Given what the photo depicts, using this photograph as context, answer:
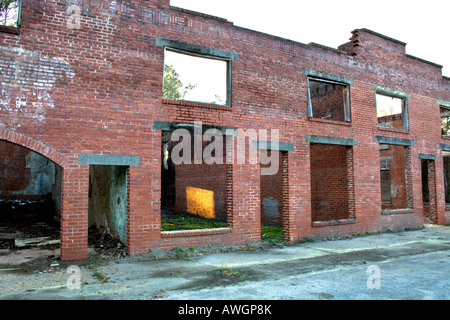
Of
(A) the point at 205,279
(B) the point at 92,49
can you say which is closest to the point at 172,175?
(B) the point at 92,49

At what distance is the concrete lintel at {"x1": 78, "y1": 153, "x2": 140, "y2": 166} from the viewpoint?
274 inches

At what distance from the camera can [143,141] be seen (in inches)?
299

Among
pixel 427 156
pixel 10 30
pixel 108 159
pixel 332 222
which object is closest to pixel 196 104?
pixel 108 159

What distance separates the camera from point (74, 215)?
6785mm

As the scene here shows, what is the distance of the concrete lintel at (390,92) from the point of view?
39.0 feet

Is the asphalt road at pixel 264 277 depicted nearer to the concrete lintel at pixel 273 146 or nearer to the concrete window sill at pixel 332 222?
Result: the concrete window sill at pixel 332 222

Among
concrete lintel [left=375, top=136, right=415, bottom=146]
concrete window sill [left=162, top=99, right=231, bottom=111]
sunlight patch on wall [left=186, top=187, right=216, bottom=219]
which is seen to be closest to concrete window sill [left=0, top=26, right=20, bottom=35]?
concrete window sill [left=162, top=99, right=231, bottom=111]

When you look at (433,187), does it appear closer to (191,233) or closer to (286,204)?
(286,204)

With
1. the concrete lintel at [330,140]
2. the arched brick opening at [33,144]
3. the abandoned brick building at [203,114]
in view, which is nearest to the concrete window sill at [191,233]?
the abandoned brick building at [203,114]

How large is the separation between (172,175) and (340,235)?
11.1 meters

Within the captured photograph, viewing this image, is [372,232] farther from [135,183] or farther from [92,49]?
[92,49]

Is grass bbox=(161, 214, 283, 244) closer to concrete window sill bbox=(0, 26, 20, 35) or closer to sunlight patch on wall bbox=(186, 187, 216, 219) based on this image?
sunlight patch on wall bbox=(186, 187, 216, 219)

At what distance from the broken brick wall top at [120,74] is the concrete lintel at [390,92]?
2684mm

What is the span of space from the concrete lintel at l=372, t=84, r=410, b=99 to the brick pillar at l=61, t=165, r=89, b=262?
1014cm
